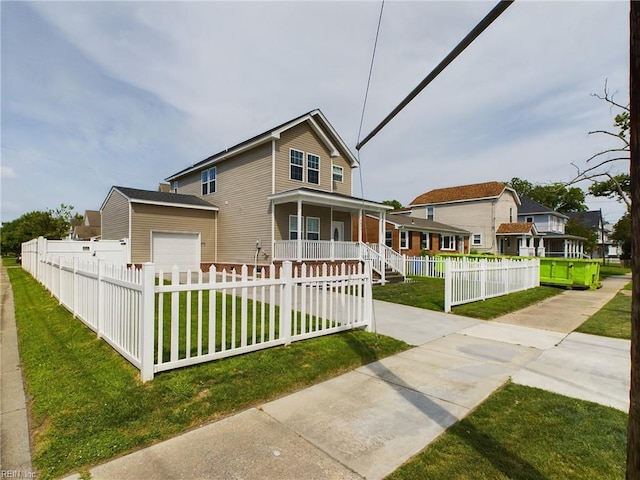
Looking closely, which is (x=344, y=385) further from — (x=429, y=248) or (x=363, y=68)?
(x=429, y=248)

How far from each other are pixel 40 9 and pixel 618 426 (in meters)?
13.2

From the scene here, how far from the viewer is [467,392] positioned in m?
4.09

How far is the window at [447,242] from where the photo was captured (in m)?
31.9

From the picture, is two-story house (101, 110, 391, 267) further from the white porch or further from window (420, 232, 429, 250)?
window (420, 232, 429, 250)

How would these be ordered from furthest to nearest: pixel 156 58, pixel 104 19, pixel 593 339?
pixel 156 58 → pixel 104 19 → pixel 593 339

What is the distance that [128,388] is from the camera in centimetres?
385

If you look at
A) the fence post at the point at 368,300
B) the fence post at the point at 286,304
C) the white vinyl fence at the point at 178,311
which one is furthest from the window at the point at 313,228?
the fence post at the point at 286,304

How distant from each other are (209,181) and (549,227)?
4050 centimetres

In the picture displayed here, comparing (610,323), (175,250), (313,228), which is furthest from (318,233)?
(610,323)

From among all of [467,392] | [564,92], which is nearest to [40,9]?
[467,392]

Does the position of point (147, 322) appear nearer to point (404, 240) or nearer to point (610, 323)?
point (610, 323)

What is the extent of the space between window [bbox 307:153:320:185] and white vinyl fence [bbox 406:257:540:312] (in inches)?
377

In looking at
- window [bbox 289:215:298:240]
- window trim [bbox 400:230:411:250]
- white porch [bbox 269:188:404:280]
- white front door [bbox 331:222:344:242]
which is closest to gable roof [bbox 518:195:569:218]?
window trim [bbox 400:230:411:250]

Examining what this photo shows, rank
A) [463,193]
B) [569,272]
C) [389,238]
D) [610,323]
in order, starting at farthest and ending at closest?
[463,193]
[389,238]
[569,272]
[610,323]
